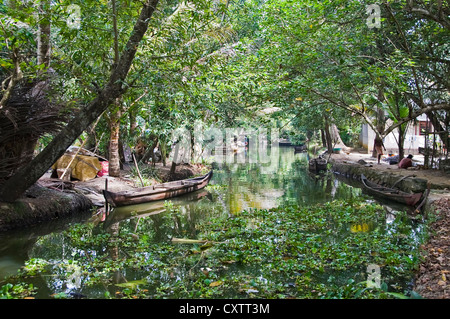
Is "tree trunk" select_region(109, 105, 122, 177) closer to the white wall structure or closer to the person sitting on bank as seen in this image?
the person sitting on bank

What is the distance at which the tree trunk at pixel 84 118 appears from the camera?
A: 24.9 ft

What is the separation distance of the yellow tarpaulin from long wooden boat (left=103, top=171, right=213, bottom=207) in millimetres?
2413

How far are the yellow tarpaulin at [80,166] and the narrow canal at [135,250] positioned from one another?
2.62 meters

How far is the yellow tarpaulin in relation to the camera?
1330 cm

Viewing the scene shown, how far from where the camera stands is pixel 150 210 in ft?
39.4

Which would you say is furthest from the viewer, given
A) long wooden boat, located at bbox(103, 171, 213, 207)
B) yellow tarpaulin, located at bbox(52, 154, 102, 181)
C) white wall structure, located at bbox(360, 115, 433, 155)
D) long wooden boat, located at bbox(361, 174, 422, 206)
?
white wall structure, located at bbox(360, 115, 433, 155)

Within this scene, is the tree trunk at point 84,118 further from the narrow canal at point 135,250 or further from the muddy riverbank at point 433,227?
the muddy riverbank at point 433,227

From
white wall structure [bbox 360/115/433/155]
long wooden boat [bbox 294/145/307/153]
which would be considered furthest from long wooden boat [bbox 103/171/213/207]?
long wooden boat [bbox 294/145/307/153]

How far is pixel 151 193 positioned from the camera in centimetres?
1265

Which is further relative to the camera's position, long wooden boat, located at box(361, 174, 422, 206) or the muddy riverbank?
long wooden boat, located at box(361, 174, 422, 206)

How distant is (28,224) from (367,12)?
1029cm
